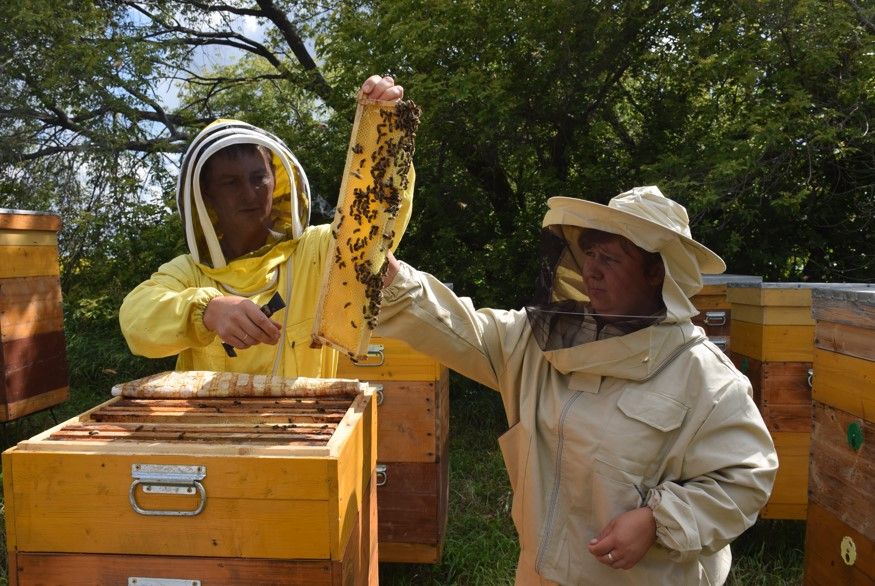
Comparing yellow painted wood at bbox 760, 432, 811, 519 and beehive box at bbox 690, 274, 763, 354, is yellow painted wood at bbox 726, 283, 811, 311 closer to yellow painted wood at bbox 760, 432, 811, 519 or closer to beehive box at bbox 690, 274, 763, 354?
beehive box at bbox 690, 274, 763, 354

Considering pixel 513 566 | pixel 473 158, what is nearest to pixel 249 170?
pixel 513 566

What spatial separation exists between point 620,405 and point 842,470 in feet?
3.26

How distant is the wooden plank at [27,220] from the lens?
4.52m

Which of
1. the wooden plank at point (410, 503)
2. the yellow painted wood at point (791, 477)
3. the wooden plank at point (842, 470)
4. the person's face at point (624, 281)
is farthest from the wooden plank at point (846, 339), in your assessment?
the wooden plank at point (410, 503)

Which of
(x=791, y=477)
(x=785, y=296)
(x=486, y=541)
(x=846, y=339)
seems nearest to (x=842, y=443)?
(x=846, y=339)

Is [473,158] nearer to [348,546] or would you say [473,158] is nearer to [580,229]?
[580,229]

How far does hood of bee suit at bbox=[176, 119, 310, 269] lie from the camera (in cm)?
196

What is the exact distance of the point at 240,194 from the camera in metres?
2.01

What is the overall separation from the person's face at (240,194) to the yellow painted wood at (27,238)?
329cm

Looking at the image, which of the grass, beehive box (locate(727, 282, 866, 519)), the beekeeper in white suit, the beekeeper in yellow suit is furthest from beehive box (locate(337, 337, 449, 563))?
beehive box (locate(727, 282, 866, 519))

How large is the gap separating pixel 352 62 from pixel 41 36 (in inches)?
119

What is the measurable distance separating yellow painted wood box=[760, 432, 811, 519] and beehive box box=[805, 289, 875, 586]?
1.48 m

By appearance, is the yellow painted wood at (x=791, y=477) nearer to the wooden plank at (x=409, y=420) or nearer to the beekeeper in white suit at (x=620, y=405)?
the wooden plank at (x=409, y=420)

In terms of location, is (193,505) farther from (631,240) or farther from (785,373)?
(785,373)
